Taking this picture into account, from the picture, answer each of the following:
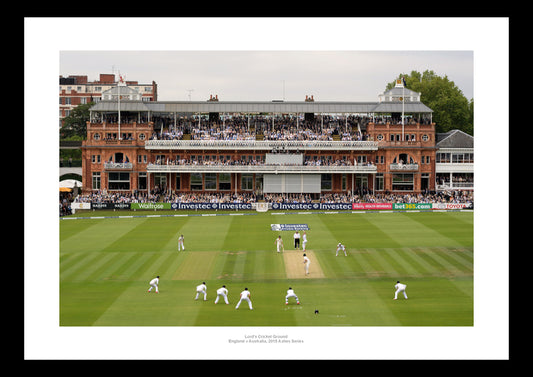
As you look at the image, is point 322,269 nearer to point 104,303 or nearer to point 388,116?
point 104,303

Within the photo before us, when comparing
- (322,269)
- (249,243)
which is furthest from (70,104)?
(322,269)

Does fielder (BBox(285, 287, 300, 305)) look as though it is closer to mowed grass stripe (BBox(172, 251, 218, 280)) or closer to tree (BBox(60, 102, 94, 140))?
mowed grass stripe (BBox(172, 251, 218, 280))

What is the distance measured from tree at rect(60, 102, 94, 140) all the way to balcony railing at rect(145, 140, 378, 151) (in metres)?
30.8

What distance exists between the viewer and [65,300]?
1000 inches

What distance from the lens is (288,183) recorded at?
6188 centimetres

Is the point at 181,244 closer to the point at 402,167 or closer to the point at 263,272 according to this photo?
the point at 263,272

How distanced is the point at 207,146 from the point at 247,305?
40717 mm

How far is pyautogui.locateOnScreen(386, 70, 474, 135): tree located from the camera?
81438mm

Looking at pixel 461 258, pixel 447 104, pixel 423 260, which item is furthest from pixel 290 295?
pixel 447 104

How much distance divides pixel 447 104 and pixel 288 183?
32556 millimetres

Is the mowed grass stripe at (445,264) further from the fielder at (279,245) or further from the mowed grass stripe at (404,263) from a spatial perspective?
the fielder at (279,245)

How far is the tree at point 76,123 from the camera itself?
8962 centimetres

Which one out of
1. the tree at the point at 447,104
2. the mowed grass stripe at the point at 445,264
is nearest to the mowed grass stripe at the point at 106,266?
the mowed grass stripe at the point at 445,264

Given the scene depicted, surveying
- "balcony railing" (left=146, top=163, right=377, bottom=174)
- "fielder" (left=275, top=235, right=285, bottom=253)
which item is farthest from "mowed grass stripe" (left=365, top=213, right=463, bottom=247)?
"balcony railing" (left=146, top=163, right=377, bottom=174)
